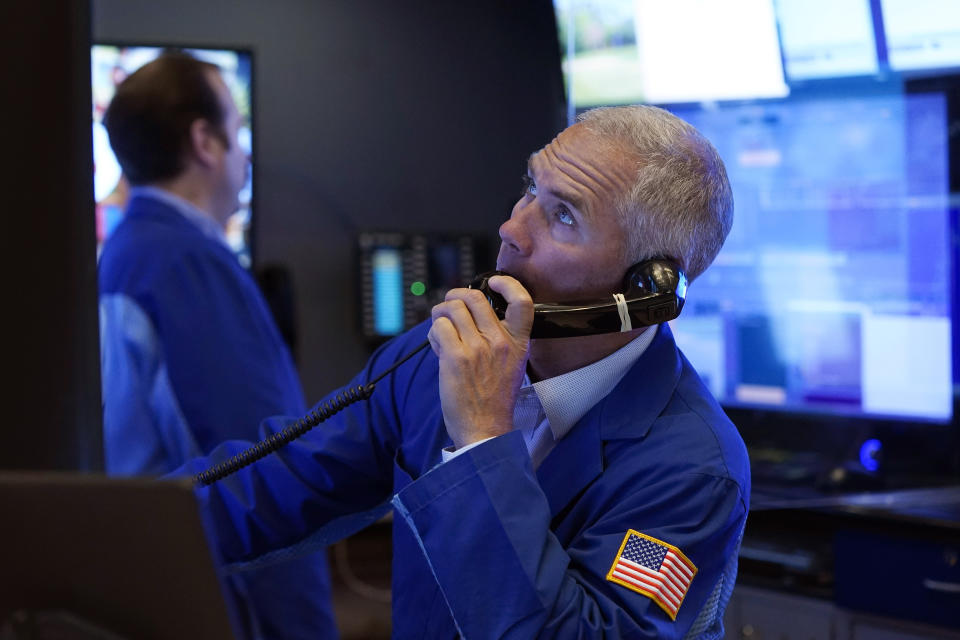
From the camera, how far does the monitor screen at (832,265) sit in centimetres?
250

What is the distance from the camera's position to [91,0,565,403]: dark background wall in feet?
12.3

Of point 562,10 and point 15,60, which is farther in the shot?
point 562,10

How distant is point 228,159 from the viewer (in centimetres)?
214

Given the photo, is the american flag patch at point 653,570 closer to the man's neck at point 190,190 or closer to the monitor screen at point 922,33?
the man's neck at point 190,190

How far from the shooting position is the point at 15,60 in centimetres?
69

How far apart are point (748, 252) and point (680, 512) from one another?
186cm

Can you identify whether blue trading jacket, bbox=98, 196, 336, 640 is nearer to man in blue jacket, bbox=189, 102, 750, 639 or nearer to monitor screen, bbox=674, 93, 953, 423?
man in blue jacket, bbox=189, 102, 750, 639

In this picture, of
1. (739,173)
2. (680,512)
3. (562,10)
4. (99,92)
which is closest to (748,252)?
(739,173)

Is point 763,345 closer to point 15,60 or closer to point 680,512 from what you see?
point 680,512

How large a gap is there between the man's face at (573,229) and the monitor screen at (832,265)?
61.5 inches

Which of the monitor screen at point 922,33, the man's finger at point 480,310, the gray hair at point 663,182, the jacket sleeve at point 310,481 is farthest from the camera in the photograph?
the monitor screen at point 922,33

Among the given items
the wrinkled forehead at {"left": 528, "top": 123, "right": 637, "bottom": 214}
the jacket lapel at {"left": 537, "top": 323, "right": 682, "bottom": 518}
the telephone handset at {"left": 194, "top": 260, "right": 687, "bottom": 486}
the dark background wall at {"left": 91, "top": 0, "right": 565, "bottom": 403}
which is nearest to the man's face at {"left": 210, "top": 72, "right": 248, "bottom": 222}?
the telephone handset at {"left": 194, "top": 260, "right": 687, "bottom": 486}

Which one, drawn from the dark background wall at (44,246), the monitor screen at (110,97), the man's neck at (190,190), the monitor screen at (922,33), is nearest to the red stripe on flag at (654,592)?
the dark background wall at (44,246)

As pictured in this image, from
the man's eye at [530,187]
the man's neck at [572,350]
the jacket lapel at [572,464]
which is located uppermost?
the man's eye at [530,187]
